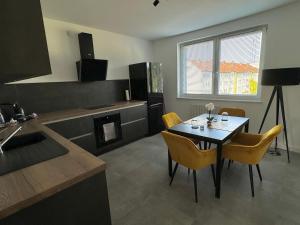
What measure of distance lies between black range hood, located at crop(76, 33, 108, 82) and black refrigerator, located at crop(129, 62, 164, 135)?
2.97ft

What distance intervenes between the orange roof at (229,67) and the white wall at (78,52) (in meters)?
1.50

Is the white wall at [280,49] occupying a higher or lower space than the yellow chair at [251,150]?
higher

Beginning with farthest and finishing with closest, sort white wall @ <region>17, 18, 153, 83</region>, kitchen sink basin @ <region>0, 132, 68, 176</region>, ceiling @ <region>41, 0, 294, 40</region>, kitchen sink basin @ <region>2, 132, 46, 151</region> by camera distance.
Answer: white wall @ <region>17, 18, 153, 83</region>
ceiling @ <region>41, 0, 294, 40</region>
kitchen sink basin @ <region>2, 132, 46, 151</region>
kitchen sink basin @ <region>0, 132, 68, 176</region>

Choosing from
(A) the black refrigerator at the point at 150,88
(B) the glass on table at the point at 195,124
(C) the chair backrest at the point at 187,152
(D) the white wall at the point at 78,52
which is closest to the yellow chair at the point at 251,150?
(C) the chair backrest at the point at 187,152

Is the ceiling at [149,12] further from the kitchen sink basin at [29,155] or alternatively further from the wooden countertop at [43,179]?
the wooden countertop at [43,179]

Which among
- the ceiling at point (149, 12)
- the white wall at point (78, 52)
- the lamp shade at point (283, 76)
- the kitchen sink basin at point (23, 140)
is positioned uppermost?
the ceiling at point (149, 12)

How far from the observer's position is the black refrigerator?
12.6 feet

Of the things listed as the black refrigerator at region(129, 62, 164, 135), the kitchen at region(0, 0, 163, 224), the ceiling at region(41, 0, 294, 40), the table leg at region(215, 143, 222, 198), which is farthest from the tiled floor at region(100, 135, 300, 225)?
the ceiling at region(41, 0, 294, 40)

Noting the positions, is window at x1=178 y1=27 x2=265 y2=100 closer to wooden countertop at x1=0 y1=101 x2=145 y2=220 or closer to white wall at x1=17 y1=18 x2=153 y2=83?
white wall at x1=17 y1=18 x2=153 y2=83

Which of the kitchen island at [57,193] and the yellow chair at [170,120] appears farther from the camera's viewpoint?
the yellow chair at [170,120]

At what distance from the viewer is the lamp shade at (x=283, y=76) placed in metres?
2.32

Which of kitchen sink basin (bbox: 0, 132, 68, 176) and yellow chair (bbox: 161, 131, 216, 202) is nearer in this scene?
kitchen sink basin (bbox: 0, 132, 68, 176)

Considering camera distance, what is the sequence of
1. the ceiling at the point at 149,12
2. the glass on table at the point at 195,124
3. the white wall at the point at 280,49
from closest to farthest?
the glass on table at the point at 195,124 → the ceiling at the point at 149,12 → the white wall at the point at 280,49

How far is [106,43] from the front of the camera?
3.64 m
